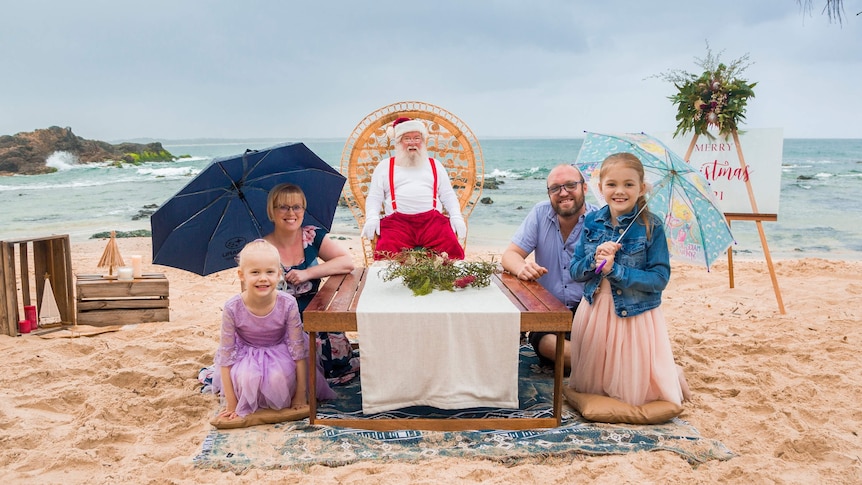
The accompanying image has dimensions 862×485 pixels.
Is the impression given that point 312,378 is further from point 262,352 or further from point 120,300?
point 120,300

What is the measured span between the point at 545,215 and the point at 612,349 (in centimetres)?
115

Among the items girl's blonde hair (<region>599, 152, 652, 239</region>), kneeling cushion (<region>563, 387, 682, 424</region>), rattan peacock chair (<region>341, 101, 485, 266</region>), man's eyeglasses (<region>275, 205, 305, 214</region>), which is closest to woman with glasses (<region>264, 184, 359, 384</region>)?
man's eyeglasses (<region>275, 205, 305, 214</region>)

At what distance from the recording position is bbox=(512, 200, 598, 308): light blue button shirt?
4.07 meters

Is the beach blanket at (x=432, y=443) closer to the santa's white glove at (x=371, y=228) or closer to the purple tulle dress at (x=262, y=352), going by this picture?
the purple tulle dress at (x=262, y=352)

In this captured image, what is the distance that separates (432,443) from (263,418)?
0.91 m

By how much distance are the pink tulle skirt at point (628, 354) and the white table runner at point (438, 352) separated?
551mm

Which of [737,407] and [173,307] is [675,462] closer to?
[737,407]

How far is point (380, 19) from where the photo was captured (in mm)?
27422

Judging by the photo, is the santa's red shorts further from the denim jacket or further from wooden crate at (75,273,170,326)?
the denim jacket

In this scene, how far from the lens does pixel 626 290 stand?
3.26 m

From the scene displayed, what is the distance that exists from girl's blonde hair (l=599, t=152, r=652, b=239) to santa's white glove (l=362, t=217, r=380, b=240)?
2.61m

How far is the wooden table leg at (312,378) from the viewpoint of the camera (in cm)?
307

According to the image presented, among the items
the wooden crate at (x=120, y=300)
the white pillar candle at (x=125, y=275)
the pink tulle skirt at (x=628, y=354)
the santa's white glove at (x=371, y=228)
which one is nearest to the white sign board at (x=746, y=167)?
the santa's white glove at (x=371, y=228)

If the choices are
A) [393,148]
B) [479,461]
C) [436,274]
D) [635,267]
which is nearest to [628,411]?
[635,267]
